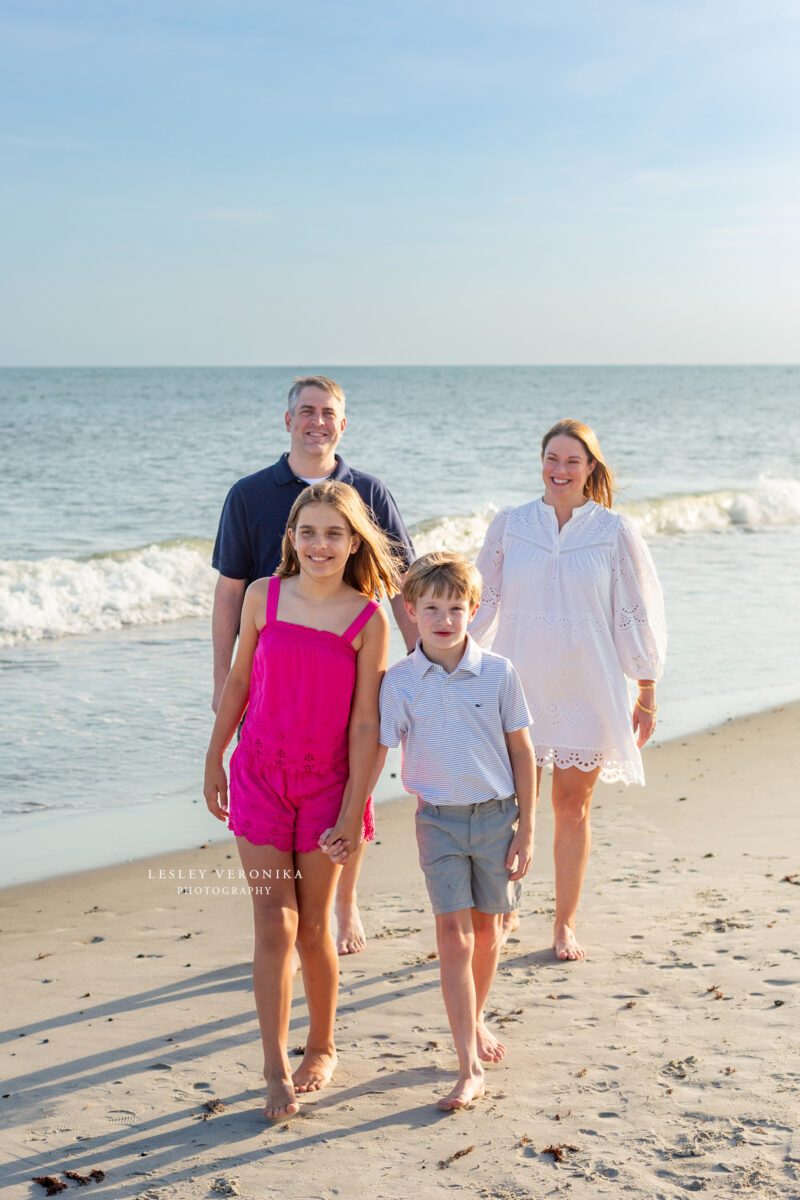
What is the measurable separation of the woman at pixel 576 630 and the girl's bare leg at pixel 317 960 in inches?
44.6

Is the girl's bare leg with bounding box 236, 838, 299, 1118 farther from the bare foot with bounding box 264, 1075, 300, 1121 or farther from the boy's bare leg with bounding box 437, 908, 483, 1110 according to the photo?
the boy's bare leg with bounding box 437, 908, 483, 1110

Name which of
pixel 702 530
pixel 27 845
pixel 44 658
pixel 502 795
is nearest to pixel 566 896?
pixel 502 795

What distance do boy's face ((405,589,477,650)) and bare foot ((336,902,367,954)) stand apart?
1517 millimetres

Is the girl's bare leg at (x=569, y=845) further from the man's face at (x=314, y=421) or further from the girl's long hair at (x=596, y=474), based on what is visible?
the man's face at (x=314, y=421)

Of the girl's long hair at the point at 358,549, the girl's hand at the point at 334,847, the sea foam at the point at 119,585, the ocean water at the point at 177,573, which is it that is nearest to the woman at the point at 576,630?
the girl's long hair at the point at 358,549

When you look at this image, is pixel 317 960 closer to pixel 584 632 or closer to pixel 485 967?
pixel 485 967

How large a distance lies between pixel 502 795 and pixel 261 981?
834 mm

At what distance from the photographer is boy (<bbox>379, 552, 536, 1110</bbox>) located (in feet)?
10.2

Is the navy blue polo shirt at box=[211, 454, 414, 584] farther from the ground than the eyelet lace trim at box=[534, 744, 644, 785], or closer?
farther from the ground

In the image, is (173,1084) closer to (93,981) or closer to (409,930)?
(93,981)

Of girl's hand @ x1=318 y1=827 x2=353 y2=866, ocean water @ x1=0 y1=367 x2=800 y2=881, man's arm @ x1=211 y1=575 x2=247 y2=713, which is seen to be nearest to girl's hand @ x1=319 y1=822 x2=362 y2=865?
girl's hand @ x1=318 y1=827 x2=353 y2=866

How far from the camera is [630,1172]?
2.74 metres

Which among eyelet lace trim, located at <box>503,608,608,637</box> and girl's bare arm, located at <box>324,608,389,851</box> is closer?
→ girl's bare arm, located at <box>324,608,389,851</box>

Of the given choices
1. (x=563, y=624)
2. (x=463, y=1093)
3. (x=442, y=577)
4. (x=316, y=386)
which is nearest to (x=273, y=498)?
(x=316, y=386)
